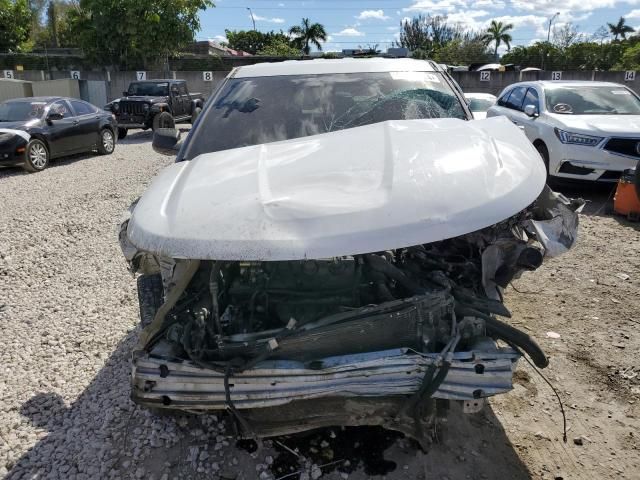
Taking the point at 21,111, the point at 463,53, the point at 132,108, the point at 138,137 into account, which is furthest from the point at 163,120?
the point at 463,53

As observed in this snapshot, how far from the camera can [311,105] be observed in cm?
374

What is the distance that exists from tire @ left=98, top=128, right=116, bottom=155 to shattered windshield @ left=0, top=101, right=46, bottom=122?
1.62 meters

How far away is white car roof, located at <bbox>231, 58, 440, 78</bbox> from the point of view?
401 centimetres

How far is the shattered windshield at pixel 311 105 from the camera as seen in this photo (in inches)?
141

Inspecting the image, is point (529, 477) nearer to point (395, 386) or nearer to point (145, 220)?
point (395, 386)

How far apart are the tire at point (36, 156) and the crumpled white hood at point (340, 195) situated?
29.2ft

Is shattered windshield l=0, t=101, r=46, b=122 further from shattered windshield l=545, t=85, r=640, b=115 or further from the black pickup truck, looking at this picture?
shattered windshield l=545, t=85, r=640, b=115

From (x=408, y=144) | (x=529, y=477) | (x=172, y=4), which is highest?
(x=172, y=4)

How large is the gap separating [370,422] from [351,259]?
78cm

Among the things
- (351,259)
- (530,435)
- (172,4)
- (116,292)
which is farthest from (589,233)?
(172,4)

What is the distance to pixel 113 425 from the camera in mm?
2924

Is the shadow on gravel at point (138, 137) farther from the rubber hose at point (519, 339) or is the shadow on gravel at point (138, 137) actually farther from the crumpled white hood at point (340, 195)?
the rubber hose at point (519, 339)

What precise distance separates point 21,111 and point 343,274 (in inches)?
437

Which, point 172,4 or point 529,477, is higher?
point 172,4
